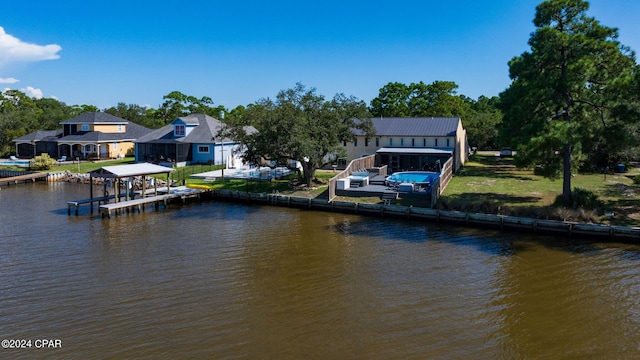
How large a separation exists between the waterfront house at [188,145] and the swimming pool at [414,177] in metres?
17.6

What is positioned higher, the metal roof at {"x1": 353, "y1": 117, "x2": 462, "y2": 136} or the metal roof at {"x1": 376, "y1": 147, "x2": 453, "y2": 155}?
the metal roof at {"x1": 353, "y1": 117, "x2": 462, "y2": 136}

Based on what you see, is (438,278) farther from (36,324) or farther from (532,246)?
(36,324)

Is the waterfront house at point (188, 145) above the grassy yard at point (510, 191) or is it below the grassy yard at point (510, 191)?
above

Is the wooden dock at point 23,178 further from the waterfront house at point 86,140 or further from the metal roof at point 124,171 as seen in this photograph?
the metal roof at point 124,171

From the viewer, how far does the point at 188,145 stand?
5109 cm

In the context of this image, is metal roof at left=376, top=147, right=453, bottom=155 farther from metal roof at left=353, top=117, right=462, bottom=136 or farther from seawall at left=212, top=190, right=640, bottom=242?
seawall at left=212, top=190, right=640, bottom=242

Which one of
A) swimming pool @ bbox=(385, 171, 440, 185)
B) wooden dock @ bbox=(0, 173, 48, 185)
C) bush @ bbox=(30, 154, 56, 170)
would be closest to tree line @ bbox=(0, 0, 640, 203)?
swimming pool @ bbox=(385, 171, 440, 185)

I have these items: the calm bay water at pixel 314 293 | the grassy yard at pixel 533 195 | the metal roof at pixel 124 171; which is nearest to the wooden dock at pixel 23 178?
the metal roof at pixel 124 171

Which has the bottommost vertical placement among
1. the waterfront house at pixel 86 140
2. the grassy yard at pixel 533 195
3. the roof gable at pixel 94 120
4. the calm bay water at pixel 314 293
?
the calm bay water at pixel 314 293

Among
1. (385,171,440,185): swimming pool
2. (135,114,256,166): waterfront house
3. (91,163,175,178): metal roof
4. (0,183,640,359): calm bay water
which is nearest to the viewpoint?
(0,183,640,359): calm bay water

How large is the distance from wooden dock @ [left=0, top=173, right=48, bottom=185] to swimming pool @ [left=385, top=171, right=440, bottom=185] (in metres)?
33.9

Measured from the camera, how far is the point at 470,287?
18.3 metres

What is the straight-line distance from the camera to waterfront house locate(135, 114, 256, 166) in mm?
50250

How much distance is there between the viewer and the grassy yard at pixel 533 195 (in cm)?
2694
